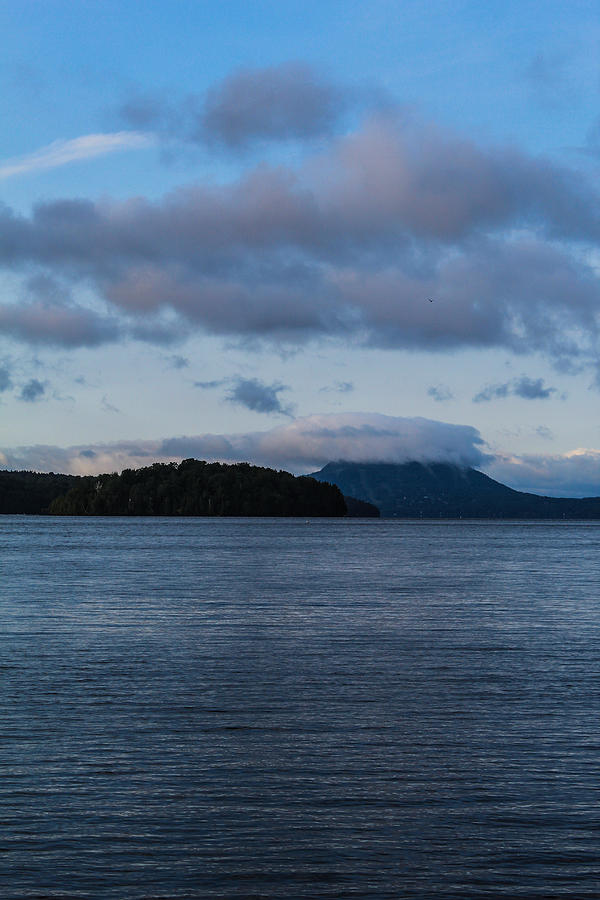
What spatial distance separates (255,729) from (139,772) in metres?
4.13

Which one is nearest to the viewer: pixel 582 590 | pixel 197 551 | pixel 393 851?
pixel 393 851

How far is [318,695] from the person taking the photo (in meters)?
24.8

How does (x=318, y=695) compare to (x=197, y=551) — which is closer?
(x=318, y=695)

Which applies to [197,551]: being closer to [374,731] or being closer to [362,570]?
[362,570]

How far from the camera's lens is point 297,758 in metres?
18.2

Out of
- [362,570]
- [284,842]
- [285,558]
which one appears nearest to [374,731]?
[284,842]

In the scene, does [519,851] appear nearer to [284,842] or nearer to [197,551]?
[284,842]

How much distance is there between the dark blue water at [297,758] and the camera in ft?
41.6

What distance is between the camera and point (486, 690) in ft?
85.3

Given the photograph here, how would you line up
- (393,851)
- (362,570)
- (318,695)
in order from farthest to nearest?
(362,570)
(318,695)
(393,851)

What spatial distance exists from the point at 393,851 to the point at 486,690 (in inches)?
524

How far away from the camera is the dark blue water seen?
1267 centimetres

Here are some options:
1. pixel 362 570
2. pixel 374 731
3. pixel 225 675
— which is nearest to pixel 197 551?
pixel 362 570

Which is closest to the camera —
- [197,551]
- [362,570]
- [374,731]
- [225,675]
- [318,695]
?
[374,731]
